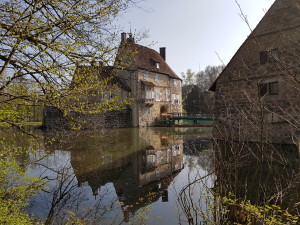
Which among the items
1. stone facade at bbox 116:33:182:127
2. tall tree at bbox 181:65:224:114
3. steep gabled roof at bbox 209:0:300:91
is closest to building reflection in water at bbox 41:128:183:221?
steep gabled roof at bbox 209:0:300:91

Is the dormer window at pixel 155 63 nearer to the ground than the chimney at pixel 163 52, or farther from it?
nearer to the ground

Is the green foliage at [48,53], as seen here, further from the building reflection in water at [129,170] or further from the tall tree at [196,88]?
the tall tree at [196,88]

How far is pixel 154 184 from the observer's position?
784cm

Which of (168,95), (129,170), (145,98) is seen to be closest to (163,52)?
(168,95)

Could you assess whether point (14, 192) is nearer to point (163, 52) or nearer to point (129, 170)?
point (129, 170)

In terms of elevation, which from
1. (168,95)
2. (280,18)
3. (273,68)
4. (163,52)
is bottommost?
(273,68)

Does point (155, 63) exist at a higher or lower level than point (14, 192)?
higher

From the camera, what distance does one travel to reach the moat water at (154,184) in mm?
4660

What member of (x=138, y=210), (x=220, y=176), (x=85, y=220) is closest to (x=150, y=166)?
(x=138, y=210)

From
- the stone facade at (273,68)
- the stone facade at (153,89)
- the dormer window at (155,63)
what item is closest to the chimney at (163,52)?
the stone facade at (153,89)

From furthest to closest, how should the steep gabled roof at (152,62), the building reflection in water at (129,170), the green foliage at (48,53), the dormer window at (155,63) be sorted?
the dormer window at (155,63)
the steep gabled roof at (152,62)
the building reflection in water at (129,170)
the green foliage at (48,53)

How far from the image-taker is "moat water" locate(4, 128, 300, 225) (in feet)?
15.3

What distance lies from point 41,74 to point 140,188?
4.59 m

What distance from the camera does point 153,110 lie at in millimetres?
33188
